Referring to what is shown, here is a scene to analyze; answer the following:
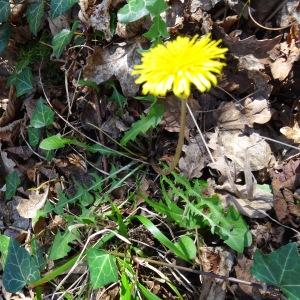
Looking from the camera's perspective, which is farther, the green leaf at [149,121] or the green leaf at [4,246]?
the green leaf at [4,246]

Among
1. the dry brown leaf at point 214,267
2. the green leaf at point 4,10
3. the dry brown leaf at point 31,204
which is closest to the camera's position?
the dry brown leaf at point 214,267

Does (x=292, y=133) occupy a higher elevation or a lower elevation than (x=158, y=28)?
lower

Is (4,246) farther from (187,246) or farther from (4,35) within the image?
(4,35)

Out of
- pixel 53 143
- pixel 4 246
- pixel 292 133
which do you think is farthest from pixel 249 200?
pixel 4 246

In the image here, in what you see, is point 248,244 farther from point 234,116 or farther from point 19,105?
point 19,105

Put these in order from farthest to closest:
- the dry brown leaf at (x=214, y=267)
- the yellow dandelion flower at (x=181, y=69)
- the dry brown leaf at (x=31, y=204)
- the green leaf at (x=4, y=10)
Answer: the green leaf at (x=4, y=10), the dry brown leaf at (x=31, y=204), the dry brown leaf at (x=214, y=267), the yellow dandelion flower at (x=181, y=69)

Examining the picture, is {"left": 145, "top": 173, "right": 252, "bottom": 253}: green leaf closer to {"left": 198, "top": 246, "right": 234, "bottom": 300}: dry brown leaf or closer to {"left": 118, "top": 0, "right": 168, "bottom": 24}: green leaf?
{"left": 198, "top": 246, "right": 234, "bottom": 300}: dry brown leaf

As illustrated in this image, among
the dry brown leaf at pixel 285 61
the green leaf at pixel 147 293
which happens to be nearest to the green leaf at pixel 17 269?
the green leaf at pixel 147 293

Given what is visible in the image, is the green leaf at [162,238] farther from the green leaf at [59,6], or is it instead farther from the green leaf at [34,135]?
the green leaf at [59,6]
